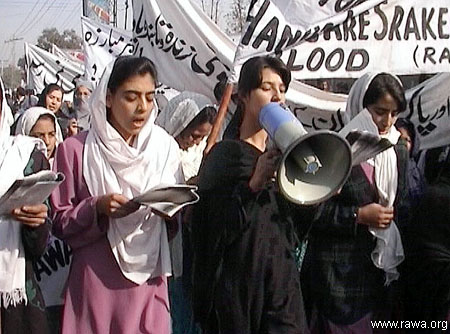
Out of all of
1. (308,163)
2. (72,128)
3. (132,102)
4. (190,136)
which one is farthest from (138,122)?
(72,128)

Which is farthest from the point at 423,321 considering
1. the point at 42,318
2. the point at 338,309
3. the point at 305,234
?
the point at 42,318

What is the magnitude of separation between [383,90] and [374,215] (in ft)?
1.81

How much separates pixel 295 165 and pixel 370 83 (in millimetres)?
1027

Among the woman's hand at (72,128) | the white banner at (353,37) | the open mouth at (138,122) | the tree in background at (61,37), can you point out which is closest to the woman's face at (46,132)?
the white banner at (353,37)

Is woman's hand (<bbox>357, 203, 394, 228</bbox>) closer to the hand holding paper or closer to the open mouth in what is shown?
the hand holding paper

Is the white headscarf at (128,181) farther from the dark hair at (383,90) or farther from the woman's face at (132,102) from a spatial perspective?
the dark hair at (383,90)

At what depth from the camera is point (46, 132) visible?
413 cm

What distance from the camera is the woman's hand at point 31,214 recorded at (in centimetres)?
249

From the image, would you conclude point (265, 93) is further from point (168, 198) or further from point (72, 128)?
point (72, 128)

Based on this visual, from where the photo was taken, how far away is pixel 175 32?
454cm

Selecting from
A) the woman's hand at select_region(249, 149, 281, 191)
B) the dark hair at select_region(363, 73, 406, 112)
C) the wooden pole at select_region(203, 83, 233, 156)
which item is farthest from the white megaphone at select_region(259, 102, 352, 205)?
the wooden pole at select_region(203, 83, 233, 156)

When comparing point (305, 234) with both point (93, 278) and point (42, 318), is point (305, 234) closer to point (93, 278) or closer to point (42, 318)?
point (93, 278)

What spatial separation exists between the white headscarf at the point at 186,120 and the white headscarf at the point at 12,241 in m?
1.20

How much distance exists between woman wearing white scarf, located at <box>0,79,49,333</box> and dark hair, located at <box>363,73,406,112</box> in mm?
1389
